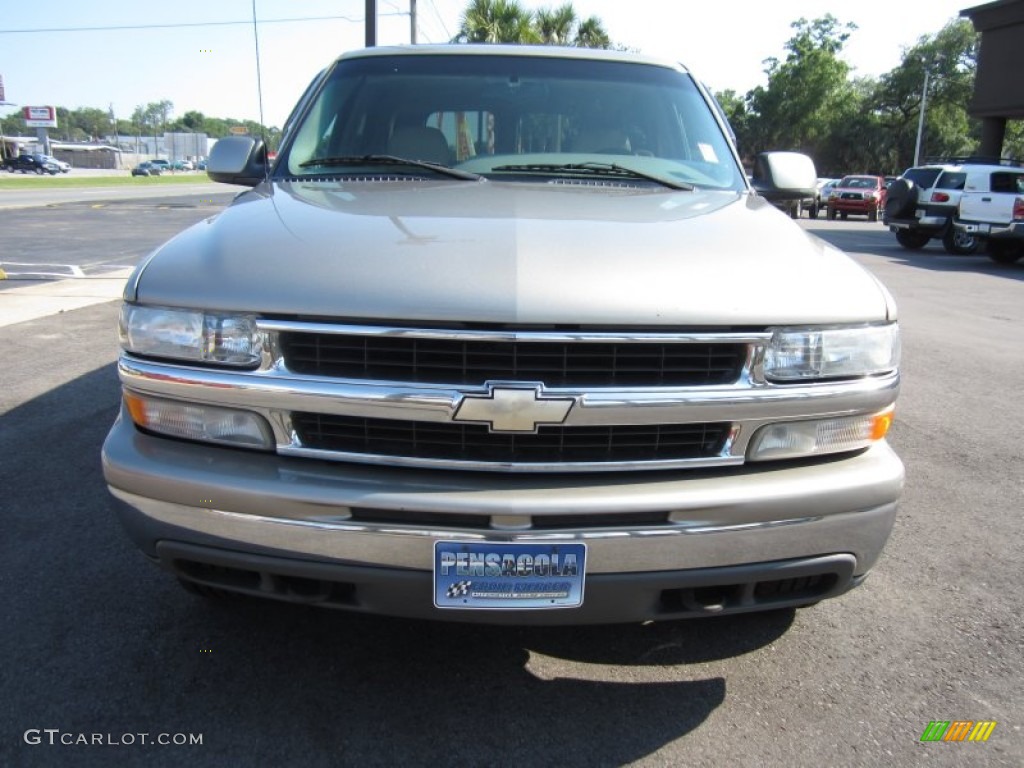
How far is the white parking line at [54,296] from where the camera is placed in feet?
25.9

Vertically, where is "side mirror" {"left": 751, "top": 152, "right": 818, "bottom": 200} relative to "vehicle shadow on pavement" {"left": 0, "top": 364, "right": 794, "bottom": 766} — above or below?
above

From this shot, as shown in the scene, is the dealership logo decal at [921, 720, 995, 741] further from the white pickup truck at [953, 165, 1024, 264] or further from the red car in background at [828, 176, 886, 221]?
the red car in background at [828, 176, 886, 221]

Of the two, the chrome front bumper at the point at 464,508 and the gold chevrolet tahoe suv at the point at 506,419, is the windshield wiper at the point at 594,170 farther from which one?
the chrome front bumper at the point at 464,508

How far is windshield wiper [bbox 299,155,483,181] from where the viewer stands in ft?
10.0

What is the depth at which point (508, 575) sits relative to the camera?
2.04 m

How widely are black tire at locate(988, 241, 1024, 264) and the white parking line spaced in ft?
51.6

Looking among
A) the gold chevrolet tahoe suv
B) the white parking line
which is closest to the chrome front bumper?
the gold chevrolet tahoe suv

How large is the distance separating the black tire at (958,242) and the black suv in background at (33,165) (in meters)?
67.7

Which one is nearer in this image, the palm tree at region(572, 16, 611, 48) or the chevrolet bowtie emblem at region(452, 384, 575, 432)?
the chevrolet bowtie emblem at region(452, 384, 575, 432)

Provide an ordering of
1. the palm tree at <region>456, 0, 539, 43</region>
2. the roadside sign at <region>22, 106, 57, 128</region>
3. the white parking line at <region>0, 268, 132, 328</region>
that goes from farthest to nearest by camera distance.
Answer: the roadside sign at <region>22, 106, 57, 128</region>, the palm tree at <region>456, 0, 539, 43</region>, the white parking line at <region>0, 268, 132, 328</region>

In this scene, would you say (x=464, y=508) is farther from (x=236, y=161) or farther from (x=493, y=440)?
(x=236, y=161)

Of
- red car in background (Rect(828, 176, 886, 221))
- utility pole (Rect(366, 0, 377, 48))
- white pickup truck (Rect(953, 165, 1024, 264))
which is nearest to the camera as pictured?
white pickup truck (Rect(953, 165, 1024, 264))

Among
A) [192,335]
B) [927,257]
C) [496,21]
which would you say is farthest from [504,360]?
[496,21]

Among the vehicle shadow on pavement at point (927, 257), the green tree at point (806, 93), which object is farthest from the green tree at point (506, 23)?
the green tree at point (806, 93)
